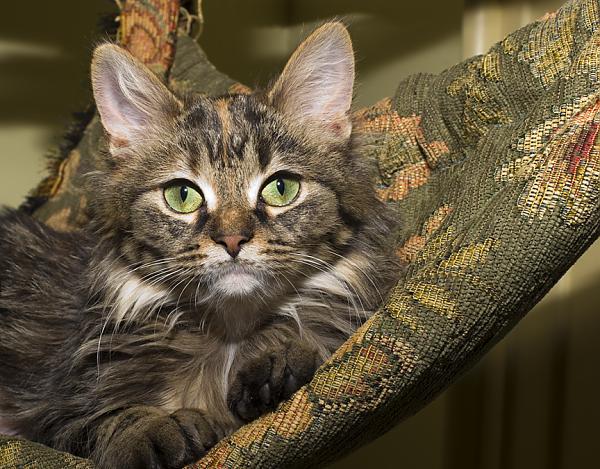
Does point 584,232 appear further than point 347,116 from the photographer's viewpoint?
→ No

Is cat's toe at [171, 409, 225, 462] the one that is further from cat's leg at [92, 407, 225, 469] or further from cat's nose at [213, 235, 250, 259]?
cat's nose at [213, 235, 250, 259]

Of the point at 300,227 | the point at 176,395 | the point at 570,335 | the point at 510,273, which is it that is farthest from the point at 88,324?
the point at 570,335

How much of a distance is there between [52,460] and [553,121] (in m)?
0.93

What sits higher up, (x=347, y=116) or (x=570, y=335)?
(x=347, y=116)

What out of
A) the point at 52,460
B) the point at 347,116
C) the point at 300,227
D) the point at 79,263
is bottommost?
the point at 52,460

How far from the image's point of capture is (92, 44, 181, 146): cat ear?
1.41 meters

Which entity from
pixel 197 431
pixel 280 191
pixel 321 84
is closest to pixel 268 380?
pixel 197 431

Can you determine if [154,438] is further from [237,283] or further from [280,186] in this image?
[280,186]

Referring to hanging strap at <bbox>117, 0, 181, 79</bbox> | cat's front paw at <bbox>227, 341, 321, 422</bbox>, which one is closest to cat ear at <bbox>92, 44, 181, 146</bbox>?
cat's front paw at <bbox>227, 341, 321, 422</bbox>

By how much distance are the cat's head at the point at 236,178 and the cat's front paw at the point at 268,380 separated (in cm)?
13

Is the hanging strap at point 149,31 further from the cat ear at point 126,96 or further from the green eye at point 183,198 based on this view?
the green eye at point 183,198

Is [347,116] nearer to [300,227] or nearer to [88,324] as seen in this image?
[300,227]

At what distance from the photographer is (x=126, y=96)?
1449mm

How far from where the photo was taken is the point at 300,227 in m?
1.28
